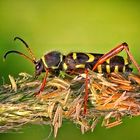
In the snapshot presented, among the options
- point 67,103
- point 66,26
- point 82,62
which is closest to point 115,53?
point 82,62

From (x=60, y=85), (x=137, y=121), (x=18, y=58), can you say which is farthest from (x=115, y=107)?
(x=18, y=58)

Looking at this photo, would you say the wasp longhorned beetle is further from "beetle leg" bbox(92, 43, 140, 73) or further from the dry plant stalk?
the dry plant stalk

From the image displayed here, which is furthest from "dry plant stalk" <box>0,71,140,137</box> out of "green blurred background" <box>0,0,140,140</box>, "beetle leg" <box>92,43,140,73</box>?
"green blurred background" <box>0,0,140,140</box>

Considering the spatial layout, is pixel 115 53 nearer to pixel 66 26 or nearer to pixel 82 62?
pixel 82 62

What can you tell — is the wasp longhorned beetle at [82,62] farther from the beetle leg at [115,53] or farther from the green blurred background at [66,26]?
the green blurred background at [66,26]

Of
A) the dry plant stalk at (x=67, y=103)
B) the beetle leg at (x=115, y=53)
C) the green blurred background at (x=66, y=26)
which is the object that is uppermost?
the green blurred background at (x=66, y=26)

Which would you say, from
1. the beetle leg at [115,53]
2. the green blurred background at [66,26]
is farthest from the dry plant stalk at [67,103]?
the green blurred background at [66,26]
